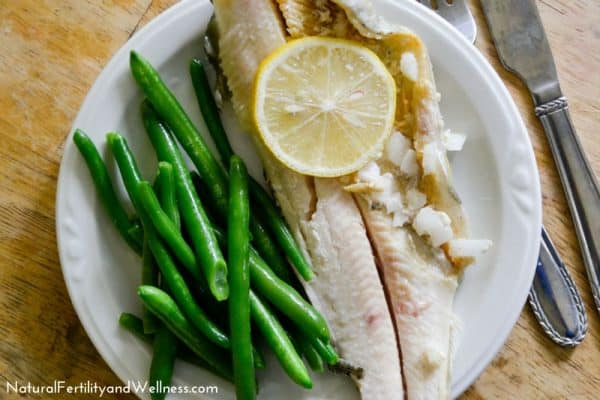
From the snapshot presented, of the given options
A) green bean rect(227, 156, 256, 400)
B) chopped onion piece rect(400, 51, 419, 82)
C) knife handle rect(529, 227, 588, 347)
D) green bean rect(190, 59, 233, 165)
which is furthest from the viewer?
knife handle rect(529, 227, 588, 347)

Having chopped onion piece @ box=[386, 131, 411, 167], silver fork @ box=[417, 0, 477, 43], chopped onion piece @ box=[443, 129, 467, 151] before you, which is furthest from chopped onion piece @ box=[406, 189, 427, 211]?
silver fork @ box=[417, 0, 477, 43]

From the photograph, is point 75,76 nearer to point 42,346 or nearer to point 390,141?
point 42,346

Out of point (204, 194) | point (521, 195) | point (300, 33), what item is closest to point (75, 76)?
point (204, 194)

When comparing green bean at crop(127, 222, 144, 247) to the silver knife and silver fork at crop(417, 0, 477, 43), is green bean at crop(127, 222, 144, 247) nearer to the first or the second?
silver fork at crop(417, 0, 477, 43)

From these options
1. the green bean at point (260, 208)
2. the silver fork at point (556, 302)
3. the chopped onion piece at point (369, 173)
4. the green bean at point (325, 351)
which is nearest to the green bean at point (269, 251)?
the green bean at point (260, 208)

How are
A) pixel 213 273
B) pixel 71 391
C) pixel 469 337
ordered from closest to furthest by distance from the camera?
pixel 213 273 → pixel 469 337 → pixel 71 391

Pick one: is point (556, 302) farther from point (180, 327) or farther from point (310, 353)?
point (180, 327)

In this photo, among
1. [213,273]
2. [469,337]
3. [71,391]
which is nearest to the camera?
[213,273]
